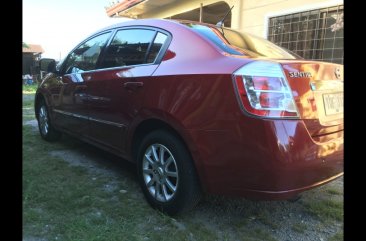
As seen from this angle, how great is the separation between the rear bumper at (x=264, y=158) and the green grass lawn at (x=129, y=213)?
470mm

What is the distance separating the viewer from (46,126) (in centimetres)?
523

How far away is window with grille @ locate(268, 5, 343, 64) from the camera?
5.69 m

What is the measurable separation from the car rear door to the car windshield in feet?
1.22

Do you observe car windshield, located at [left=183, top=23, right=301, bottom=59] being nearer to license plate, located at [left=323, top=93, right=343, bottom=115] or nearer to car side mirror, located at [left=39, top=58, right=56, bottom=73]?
license plate, located at [left=323, top=93, right=343, bottom=115]

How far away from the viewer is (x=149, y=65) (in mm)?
2975

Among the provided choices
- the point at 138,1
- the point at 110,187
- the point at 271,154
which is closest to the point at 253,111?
the point at 271,154

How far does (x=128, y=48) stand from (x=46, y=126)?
249cm

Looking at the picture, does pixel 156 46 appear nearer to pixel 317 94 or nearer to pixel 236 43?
pixel 236 43

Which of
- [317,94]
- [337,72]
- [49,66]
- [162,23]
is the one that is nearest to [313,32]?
[337,72]

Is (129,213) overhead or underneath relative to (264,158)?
underneath

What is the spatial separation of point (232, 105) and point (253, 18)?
17.3ft

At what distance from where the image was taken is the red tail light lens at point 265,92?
86.4 inches

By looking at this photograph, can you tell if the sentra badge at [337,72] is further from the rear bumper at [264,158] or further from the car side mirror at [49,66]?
the car side mirror at [49,66]

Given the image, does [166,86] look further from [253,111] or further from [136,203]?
[136,203]
